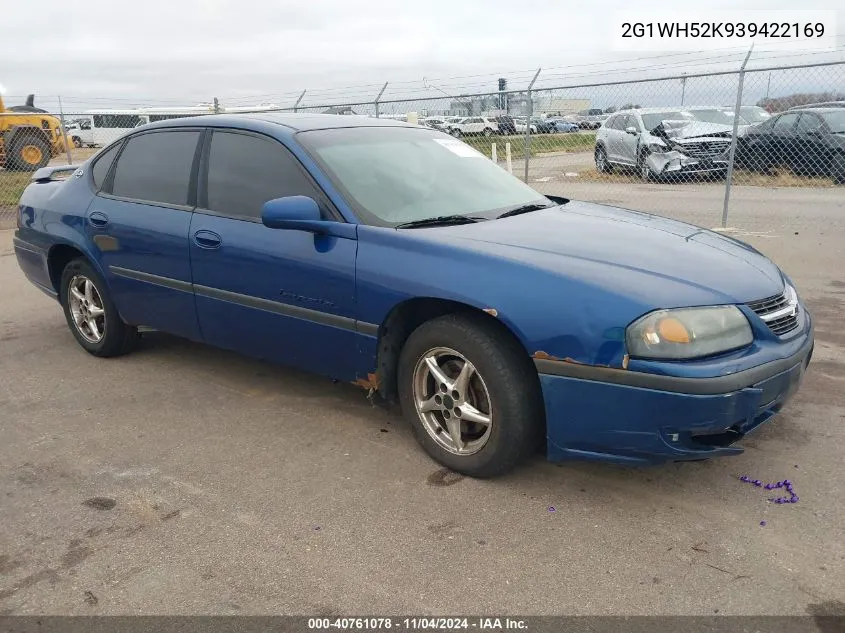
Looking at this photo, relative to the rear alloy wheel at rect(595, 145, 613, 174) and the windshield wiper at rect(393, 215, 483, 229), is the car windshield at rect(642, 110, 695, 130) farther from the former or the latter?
the windshield wiper at rect(393, 215, 483, 229)

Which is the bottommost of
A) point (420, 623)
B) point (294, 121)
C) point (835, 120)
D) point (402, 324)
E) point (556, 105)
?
point (420, 623)

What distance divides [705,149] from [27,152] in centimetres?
1605

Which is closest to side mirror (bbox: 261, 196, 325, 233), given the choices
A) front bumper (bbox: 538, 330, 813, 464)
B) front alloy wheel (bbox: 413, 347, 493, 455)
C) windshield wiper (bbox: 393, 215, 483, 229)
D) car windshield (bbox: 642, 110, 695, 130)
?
windshield wiper (bbox: 393, 215, 483, 229)

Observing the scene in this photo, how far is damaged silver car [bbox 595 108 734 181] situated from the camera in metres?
12.1

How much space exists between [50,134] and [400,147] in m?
18.5

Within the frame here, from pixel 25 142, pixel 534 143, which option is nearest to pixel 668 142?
A: pixel 534 143

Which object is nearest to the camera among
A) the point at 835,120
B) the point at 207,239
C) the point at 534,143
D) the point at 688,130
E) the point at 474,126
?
the point at 207,239

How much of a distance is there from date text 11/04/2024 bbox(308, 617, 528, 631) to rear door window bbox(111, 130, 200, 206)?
2.68m

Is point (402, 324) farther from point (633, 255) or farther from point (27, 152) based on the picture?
point (27, 152)

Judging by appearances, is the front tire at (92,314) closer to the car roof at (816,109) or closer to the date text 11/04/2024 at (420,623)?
the date text 11/04/2024 at (420,623)

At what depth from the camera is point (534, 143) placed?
1202cm

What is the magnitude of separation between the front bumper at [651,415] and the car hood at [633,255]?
1.09 feet

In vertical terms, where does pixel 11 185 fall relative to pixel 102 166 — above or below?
below

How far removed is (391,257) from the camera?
333 cm
